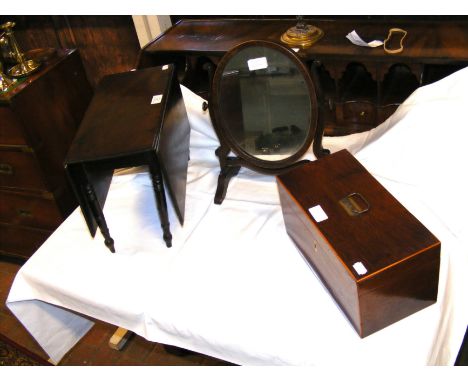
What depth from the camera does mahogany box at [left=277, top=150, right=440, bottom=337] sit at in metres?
0.90

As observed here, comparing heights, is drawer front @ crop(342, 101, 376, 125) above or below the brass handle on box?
below

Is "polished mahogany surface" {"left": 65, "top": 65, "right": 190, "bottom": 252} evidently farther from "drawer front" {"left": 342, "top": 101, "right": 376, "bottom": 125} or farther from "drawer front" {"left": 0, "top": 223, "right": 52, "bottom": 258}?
"drawer front" {"left": 0, "top": 223, "right": 52, "bottom": 258}

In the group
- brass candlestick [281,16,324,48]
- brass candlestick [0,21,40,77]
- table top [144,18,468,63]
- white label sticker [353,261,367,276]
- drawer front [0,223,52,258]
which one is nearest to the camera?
white label sticker [353,261,367,276]

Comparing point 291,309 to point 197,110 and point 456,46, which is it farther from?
point 456,46

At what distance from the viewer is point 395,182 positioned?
1265mm

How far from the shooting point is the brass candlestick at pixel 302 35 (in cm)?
142

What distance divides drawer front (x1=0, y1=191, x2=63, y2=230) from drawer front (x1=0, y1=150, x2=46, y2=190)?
6 cm

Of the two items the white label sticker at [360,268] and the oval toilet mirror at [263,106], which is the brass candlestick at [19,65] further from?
Result: the white label sticker at [360,268]

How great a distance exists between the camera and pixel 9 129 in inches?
65.0

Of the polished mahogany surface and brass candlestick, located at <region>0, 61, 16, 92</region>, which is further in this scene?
brass candlestick, located at <region>0, 61, 16, 92</region>

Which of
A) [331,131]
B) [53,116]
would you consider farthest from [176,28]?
[331,131]

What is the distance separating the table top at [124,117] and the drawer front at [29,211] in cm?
71

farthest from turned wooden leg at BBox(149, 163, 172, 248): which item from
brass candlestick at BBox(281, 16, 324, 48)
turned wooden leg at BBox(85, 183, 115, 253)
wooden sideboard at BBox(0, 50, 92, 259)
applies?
wooden sideboard at BBox(0, 50, 92, 259)

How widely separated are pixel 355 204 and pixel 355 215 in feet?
0.11
